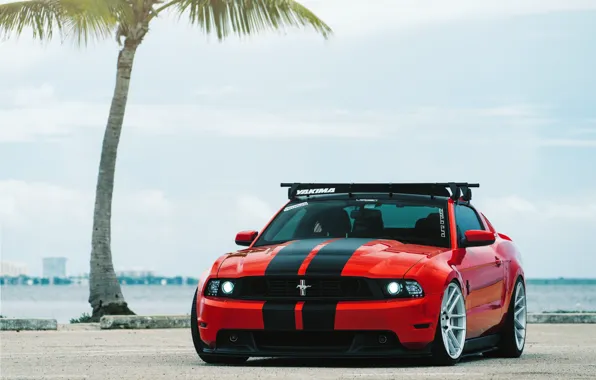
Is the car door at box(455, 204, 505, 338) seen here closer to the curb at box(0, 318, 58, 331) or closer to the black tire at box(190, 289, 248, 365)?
the black tire at box(190, 289, 248, 365)

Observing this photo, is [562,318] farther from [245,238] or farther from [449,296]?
[449,296]

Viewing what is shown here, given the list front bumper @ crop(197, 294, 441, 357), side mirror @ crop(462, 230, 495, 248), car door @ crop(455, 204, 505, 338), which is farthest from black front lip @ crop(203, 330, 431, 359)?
side mirror @ crop(462, 230, 495, 248)

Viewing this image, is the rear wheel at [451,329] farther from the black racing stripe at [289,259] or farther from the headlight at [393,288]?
the black racing stripe at [289,259]

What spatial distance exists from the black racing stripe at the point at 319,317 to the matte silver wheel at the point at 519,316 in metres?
2.82

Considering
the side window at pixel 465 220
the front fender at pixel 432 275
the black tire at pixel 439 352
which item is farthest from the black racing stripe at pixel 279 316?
the side window at pixel 465 220

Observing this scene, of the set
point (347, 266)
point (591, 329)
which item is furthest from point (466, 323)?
point (591, 329)

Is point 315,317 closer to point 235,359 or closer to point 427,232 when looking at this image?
point 235,359

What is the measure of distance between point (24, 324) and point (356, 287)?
9.66m

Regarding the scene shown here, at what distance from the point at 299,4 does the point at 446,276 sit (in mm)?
13440

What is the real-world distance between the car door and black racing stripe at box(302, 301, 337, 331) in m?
1.42

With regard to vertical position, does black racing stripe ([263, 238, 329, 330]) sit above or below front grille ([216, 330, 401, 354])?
above

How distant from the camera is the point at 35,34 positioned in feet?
75.3

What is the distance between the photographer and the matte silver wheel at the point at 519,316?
12.2m

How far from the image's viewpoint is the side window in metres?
11.6
